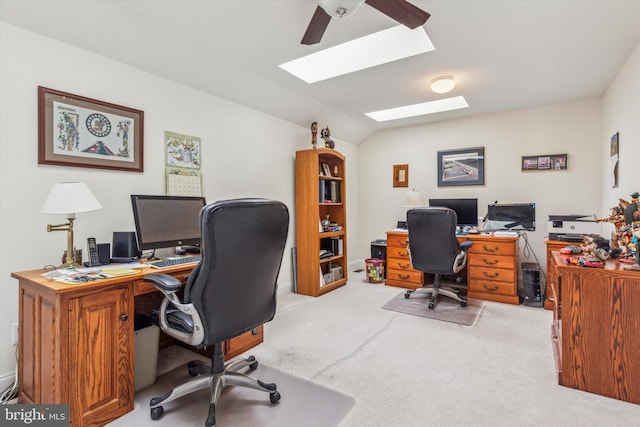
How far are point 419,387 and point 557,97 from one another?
363 cm

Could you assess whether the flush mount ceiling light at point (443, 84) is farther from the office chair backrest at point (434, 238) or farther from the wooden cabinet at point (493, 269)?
the wooden cabinet at point (493, 269)

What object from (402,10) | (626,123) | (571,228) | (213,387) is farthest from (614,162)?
(213,387)

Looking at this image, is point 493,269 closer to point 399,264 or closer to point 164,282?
point 399,264

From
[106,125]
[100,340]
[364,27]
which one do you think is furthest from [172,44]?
[100,340]

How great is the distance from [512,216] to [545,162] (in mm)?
788

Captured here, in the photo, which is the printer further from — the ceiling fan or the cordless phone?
the cordless phone

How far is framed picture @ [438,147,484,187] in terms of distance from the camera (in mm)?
4324

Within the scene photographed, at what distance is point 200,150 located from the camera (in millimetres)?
2945

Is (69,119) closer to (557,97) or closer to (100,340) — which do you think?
(100,340)

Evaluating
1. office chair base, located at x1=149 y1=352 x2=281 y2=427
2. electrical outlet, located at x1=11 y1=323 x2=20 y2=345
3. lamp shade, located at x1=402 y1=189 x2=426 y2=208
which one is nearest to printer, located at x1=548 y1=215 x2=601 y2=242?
lamp shade, located at x1=402 y1=189 x2=426 y2=208

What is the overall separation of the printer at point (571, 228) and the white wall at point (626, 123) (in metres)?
0.17

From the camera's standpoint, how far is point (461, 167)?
14.6 feet

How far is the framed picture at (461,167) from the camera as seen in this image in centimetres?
432

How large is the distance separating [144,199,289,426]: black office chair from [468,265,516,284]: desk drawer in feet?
9.06
